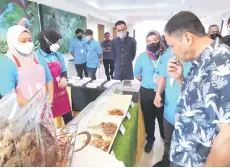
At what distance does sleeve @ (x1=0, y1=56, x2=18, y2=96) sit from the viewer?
1390 mm

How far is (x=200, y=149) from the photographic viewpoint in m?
0.92

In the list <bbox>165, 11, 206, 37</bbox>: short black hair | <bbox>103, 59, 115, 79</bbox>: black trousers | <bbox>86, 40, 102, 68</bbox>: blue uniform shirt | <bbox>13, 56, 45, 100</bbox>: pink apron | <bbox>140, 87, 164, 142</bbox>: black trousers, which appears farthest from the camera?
<bbox>103, 59, 115, 79</bbox>: black trousers

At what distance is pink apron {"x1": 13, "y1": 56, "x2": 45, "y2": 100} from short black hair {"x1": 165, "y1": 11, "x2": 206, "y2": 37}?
103 centimetres

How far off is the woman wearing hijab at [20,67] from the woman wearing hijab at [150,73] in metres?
1.10

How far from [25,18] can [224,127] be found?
369 cm

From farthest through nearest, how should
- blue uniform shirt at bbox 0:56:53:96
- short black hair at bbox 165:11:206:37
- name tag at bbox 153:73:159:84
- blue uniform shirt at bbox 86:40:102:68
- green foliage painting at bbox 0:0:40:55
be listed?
blue uniform shirt at bbox 86:40:102:68, green foliage painting at bbox 0:0:40:55, name tag at bbox 153:73:159:84, blue uniform shirt at bbox 0:56:53:96, short black hair at bbox 165:11:206:37

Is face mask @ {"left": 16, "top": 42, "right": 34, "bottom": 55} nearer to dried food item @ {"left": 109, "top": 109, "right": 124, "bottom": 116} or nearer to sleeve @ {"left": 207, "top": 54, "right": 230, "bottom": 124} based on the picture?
dried food item @ {"left": 109, "top": 109, "right": 124, "bottom": 116}

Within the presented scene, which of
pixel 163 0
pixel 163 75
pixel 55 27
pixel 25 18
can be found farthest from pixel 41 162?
pixel 163 0

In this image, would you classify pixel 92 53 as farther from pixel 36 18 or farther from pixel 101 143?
pixel 101 143

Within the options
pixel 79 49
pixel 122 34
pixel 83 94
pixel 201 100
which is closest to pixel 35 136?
pixel 201 100

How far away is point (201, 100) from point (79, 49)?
4153 mm

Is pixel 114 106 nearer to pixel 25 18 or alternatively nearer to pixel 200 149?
pixel 200 149

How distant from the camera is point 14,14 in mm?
3322

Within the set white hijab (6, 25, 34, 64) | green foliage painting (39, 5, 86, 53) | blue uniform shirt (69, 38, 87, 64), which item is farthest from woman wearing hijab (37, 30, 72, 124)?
blue uniform shirt (69, 38, 87, 64)
